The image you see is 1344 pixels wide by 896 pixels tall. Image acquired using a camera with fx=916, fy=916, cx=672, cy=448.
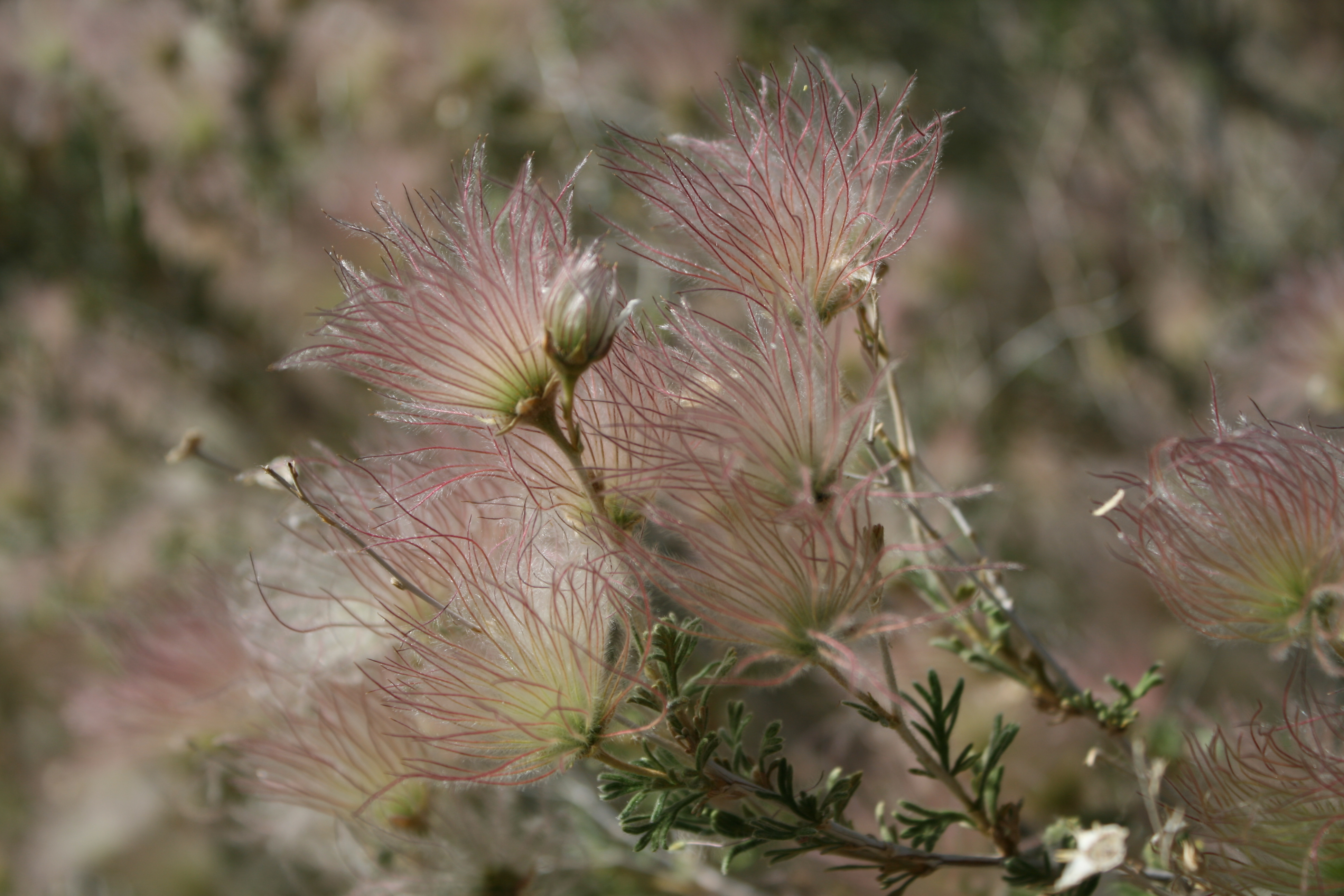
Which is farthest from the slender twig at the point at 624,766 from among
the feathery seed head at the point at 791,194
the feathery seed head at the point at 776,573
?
the feathery seed head at the point at 791,194

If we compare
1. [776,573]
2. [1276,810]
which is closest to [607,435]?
[776,573]

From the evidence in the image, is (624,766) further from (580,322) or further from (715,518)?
(580,322)

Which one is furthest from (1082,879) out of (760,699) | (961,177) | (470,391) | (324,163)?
(961,177)

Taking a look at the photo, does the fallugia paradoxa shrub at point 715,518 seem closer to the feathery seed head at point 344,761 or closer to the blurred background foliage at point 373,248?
the feathery seed head at point 344,761

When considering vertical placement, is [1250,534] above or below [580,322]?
below

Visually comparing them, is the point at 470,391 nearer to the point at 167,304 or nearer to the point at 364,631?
the point at 364,631

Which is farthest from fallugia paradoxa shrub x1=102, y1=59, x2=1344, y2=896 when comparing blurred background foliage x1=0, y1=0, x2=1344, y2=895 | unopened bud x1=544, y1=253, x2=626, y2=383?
blurred background foliage x1=0, y1=0, x2=1344, y2=895
